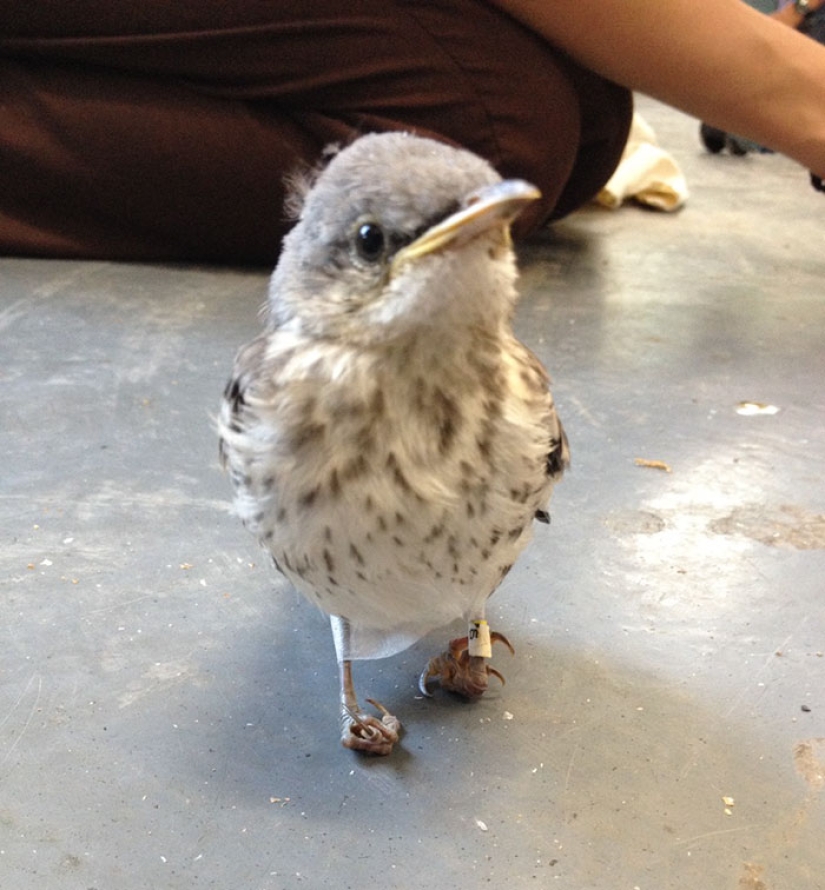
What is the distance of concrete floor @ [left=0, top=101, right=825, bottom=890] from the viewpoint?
1.43 meters

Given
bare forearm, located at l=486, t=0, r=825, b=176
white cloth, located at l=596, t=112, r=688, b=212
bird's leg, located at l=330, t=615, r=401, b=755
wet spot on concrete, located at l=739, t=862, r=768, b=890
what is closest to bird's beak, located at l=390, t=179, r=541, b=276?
bird's leg, located at l=330, t=615, r=401, b=755

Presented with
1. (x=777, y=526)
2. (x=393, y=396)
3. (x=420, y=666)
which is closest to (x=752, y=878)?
(x=420, y=666)

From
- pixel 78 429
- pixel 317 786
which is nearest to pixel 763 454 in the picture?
pixel 317 786

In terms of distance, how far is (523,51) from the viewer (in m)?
3.30

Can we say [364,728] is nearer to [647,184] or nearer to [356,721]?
[356,721]

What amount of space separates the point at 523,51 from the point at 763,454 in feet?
5.17

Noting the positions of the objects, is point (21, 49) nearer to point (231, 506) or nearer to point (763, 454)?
point (231, 506)

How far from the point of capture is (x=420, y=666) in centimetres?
182

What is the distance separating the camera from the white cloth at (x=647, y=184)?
173 inches

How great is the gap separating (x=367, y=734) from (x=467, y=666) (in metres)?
0.21

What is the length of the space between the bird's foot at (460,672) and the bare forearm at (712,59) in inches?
75.4

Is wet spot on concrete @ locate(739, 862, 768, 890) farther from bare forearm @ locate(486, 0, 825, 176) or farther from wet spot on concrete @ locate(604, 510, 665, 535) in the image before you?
bare forearm @ locate(486, 0, 825, 176)

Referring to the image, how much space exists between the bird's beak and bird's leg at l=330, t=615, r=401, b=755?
762 millimetres

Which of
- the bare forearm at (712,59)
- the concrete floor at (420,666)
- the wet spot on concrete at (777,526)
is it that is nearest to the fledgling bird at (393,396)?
the concrete floor at (420,666)
